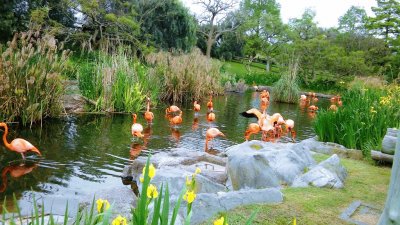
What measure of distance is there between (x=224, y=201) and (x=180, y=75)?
10.7 metres

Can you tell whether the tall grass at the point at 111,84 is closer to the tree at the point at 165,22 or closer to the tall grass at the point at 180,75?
the tall grass at the point at 180,75

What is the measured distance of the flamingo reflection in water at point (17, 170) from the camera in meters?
4.94

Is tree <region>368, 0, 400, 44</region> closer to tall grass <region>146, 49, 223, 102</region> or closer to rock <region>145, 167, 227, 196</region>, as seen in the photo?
tall grass <region>146, 49, 223, 102</region>

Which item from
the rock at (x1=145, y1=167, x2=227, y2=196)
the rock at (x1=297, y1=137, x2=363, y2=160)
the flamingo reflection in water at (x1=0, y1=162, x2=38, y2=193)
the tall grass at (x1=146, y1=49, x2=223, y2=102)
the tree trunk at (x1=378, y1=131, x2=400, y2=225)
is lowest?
the flamingo reflection in water at (x1=0, y1=162, x2=38, y2=193)

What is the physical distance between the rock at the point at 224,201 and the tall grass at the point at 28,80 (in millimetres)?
5168

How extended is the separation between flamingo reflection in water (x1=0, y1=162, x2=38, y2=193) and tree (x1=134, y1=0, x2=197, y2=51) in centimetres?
1738

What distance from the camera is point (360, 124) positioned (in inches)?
246

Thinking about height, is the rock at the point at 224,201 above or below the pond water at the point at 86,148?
above

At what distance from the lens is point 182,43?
24203mm

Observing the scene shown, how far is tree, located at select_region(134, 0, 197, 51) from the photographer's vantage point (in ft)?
75.0

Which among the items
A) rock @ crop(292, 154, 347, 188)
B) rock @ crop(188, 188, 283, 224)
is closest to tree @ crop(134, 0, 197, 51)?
rock @ crop(292, 154, 347, 188)

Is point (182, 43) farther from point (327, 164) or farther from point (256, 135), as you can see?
point (327, 164)

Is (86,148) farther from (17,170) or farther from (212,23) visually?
(212,23)

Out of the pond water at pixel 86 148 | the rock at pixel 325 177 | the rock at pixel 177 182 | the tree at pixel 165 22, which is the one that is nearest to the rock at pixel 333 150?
the rock at pixel 325 177
